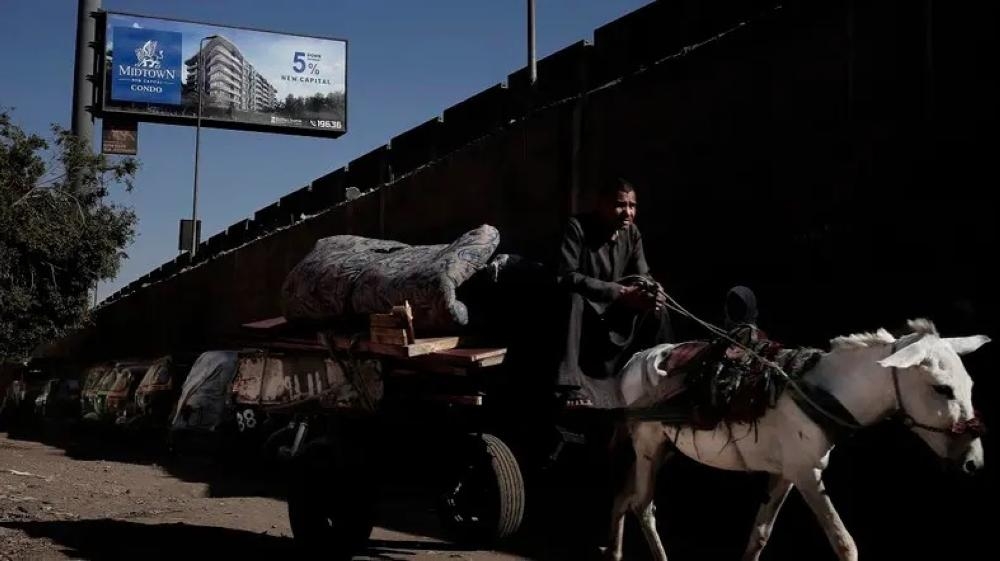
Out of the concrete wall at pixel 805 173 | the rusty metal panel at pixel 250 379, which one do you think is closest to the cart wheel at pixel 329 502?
the rusty metal panel at pixel 250 379

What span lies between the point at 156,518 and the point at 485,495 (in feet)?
14.6

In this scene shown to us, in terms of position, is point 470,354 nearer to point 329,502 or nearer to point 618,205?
point 618,205

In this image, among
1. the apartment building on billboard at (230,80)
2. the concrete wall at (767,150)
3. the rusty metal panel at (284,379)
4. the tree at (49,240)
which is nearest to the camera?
the concrete wall at (767,150)

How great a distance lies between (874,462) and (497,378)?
8.27ft

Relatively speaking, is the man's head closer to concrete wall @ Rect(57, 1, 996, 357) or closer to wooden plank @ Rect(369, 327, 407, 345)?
wooden plank @ Rect(369, 327, 407, 345)

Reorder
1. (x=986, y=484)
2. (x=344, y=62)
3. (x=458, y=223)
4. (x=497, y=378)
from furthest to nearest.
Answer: (x=344, y=62) < (x=458, y=223) < (x=497, y=378) < (x=986, y=484)

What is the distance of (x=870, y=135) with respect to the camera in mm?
7559

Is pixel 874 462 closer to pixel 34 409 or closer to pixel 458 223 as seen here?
pixel 458 223

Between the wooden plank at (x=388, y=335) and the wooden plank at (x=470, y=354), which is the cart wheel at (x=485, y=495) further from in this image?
the wooden plank at (x=388, y=335)

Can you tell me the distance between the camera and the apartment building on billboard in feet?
147

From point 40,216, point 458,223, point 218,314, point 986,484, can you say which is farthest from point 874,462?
point 40,216

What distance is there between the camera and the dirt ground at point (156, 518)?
8.05m

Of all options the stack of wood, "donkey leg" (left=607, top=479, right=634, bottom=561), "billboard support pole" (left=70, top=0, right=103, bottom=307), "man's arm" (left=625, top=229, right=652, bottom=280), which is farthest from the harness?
"billboard support pole" (left=70, top=0, right=103, bottom=307)

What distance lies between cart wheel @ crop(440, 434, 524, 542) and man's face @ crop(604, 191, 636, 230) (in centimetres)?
157
